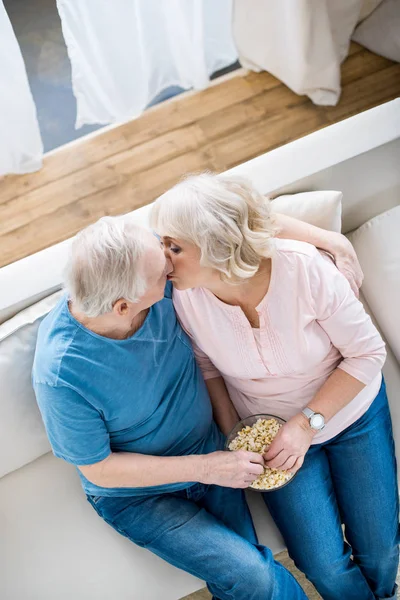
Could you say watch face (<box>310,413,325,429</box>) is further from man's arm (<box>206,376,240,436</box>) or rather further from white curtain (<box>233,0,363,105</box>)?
white curtain (<box>233,0,363,105</box>)

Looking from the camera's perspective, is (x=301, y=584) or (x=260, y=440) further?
(x=301, y=584)

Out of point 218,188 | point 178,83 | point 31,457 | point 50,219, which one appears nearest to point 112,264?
point 218,188

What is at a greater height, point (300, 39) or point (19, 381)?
point (300, 39)

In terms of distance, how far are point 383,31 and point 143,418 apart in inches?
76.8

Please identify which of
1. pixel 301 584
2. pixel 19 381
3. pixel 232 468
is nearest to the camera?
pixel 232 468

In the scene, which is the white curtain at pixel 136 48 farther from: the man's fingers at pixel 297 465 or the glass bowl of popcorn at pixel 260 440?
the man's fingers at pixel 297 465

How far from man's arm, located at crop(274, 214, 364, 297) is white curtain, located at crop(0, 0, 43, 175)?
125cm

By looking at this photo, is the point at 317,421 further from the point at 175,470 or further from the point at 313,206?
the point at 313,206

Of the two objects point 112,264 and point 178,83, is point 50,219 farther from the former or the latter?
point 112,264

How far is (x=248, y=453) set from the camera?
159cm

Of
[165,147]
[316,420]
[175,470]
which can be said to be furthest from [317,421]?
[165,147]

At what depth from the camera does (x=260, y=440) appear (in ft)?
5.39

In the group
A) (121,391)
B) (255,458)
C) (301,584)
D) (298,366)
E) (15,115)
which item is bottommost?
(301,584)

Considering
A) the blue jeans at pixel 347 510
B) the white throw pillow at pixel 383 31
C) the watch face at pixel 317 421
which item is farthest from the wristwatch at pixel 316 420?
the white throw pillow at pixel 383 31
